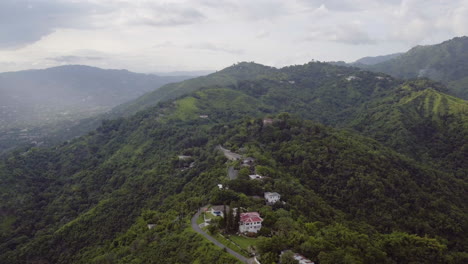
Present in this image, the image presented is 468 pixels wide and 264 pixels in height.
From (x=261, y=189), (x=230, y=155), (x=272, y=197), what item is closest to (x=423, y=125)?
(x=230, y=155)

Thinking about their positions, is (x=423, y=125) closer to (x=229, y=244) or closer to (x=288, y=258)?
(x=229, y=244)

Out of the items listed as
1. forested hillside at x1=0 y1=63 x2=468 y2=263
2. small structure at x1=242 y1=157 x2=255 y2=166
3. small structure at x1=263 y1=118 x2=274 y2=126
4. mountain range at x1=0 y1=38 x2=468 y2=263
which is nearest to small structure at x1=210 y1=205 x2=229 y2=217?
mountain range at x1=0 y1=38 x2=468 y2=263

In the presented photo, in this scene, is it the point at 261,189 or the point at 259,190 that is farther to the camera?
the point at 261,189

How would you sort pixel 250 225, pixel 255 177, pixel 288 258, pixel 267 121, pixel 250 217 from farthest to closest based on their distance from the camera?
pixel 267 121
pixel 255 177
pixel 250 217
pixel 250 225
pixel 288 258

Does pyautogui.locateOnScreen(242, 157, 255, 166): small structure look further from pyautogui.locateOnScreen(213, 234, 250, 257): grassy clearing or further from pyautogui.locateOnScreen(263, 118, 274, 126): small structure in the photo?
pyautogui.locateOnScreen(213, 234, 250, 257): grassy clearing

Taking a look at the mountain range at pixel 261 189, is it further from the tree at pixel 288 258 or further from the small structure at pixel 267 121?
the tree at pixel 288 258

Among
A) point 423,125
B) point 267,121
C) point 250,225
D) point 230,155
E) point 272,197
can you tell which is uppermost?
point 267,121
